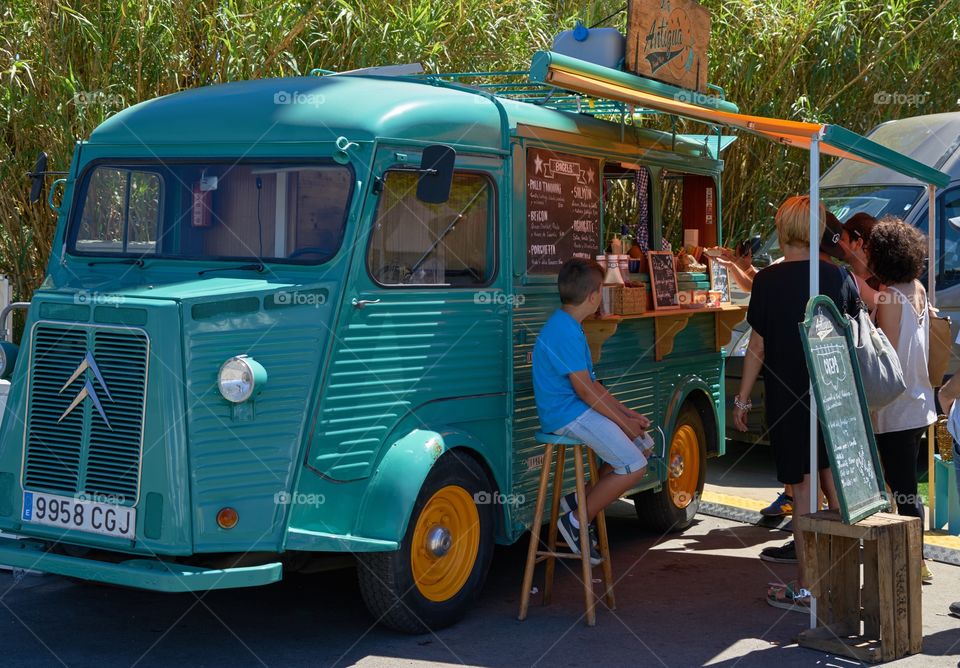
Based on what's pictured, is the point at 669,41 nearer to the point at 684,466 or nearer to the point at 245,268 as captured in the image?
the point at 684,466

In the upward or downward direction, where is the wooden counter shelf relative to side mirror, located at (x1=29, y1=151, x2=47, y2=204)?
downward

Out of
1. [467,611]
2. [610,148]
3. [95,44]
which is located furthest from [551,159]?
[95,44]

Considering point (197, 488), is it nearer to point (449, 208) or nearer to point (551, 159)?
point (449, 208)

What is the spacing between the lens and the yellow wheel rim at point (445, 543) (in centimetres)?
561

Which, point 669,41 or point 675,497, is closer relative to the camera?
point 669,41

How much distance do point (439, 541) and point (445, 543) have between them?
0.05m

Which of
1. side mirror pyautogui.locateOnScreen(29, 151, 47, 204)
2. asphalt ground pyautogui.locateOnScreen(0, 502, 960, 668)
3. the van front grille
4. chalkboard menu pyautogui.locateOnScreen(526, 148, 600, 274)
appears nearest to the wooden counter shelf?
chalkboard menu pyautogui.locateOnScreen(526, 148, 600, 274)

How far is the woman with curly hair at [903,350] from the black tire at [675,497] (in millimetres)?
1473

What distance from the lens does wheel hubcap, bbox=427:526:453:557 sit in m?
5.65

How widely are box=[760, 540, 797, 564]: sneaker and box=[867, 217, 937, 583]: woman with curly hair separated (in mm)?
752

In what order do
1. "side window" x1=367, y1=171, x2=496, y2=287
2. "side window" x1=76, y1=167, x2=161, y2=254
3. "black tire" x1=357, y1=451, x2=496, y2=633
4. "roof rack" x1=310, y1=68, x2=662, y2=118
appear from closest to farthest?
1. "black tire" x1=357, y1=451, x2=496, y2=633
2. "side window" x1=367, y1=171, x2=496, y2=287
3. "side window" x1=76, y1=167, x2=161, y2=254
4. "roof rack" x1=310, y1=68, x2=662, y2=118

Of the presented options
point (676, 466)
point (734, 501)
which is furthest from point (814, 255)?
point (734, 501)

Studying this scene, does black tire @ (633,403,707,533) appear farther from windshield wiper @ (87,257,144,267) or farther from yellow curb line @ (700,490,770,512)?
windshield wiper @ (87,257,144,267)

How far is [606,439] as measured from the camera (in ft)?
19.3
